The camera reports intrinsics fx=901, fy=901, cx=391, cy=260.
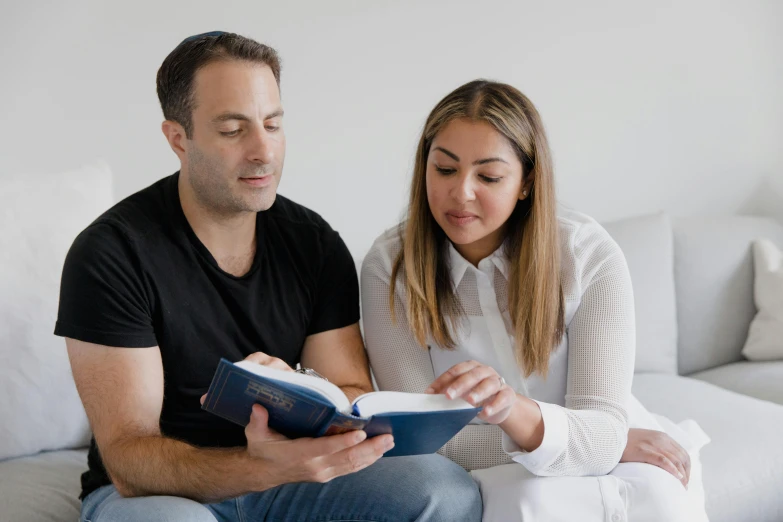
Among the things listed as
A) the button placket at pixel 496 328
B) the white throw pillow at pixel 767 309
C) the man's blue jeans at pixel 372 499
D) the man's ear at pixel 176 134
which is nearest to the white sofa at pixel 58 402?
the white throw pillow at pixel 767 309

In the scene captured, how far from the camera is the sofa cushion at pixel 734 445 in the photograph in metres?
1.96

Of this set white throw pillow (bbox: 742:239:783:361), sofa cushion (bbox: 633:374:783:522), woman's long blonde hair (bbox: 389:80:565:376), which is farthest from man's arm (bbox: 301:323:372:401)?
white throw pillow (bbox: 742:239:783:361)

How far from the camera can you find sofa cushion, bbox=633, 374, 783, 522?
6.43ft

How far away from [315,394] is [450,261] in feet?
2.24

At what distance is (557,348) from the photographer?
1.76 meters

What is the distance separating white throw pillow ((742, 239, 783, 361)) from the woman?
2.92ft

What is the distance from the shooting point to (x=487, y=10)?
2.74m

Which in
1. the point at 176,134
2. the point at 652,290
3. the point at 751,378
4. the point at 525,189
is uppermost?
the point at 176,134

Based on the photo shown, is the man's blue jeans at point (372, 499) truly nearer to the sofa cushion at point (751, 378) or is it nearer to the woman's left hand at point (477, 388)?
the woman's left hand at point (477, 388)

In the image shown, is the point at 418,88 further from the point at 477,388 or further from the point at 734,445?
the point at 477,388

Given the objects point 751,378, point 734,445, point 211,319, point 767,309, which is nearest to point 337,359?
point 211,319

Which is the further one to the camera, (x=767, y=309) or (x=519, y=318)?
(x=767, y=309)

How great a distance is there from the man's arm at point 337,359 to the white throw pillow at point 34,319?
56 centimetres

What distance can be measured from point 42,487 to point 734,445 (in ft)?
4.96
